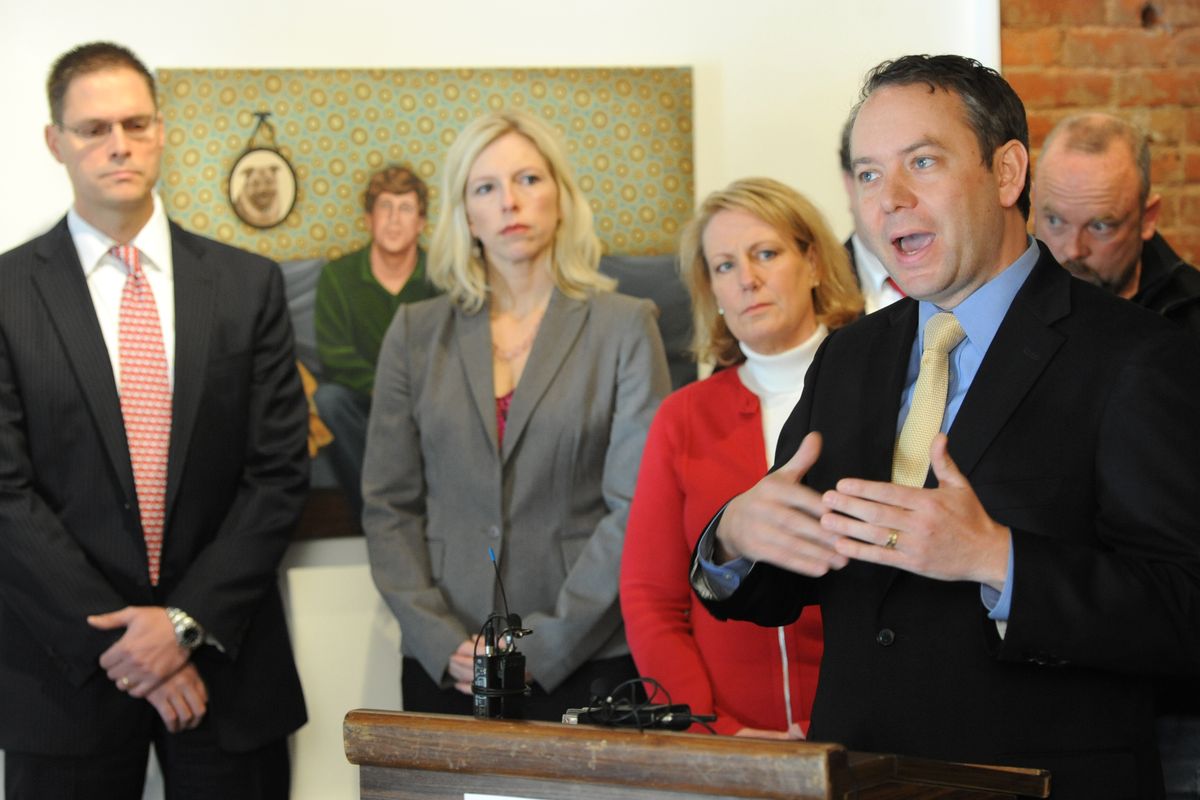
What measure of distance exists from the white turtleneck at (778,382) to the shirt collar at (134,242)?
1571 millimetres

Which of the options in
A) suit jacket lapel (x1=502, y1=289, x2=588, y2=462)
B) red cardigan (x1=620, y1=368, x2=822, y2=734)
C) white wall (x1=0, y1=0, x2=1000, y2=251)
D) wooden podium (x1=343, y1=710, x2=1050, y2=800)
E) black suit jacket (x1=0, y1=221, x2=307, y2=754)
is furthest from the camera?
white wall (x1=0, y1=0, x2=1000, y2=251)

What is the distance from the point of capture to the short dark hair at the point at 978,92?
184 cm

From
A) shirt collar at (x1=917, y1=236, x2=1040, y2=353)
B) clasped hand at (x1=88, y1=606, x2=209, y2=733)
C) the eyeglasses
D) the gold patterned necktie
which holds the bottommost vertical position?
clasped hand at (x1=88, y1=606, x2=209, y2=733)

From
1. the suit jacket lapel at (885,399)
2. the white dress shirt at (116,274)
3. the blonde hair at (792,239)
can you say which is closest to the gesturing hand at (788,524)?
the suit jacket lapel at (885,399)

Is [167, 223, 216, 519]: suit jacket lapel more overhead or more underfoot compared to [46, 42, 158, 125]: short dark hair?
more underfoot

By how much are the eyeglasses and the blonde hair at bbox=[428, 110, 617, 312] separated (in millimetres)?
749

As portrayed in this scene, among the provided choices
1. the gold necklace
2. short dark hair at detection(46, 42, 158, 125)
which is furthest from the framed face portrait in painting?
the gold necklace

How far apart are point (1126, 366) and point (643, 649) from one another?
4.48 ft

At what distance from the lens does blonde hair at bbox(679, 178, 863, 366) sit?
9.71ft

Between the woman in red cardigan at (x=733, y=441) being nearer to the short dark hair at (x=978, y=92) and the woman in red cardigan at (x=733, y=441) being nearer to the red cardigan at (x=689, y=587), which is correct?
the red cardigan at (x=689, y=587)

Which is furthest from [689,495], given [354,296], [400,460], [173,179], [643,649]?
[173,179]

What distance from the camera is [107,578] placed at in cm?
326

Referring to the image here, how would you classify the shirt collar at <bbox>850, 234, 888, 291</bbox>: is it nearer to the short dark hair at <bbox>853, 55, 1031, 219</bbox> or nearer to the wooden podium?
the short dark hair at <bbox>853, 55, 1031, 219</bbox>

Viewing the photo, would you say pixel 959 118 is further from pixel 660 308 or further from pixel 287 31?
→ pixel 287 31
